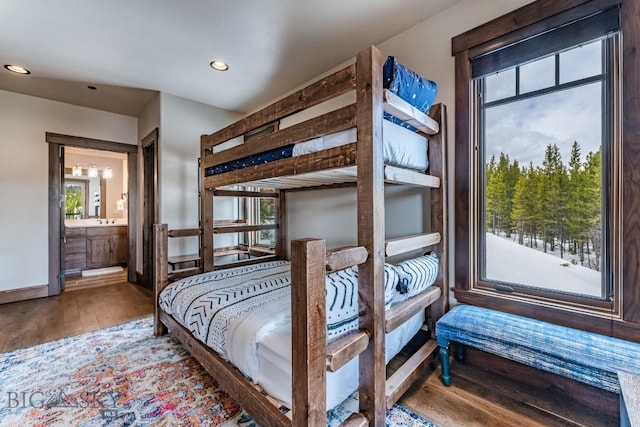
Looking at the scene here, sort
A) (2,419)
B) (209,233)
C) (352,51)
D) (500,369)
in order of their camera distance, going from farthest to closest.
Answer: (209,233) → (352,51) → (500,369) → (2,419)

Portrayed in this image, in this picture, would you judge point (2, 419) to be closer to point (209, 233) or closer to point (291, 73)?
point (209, 233)

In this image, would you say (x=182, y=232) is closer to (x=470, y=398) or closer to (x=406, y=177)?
(x=406, y=177)

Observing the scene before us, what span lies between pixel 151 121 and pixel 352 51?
2.84 m

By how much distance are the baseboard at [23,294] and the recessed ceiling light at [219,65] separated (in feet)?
12.0

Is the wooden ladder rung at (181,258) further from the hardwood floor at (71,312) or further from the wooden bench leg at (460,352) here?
the wooden bench leg at (460,352)

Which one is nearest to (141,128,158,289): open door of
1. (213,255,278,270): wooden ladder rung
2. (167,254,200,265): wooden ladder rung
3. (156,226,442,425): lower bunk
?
(167,254,200,265): wooden ladder rung

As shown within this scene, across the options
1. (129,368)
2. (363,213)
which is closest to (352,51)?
(363,213)

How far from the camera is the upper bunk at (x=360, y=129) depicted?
49.7 inches

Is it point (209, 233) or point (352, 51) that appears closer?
point (352, 51)

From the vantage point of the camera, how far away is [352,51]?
8.31 feet

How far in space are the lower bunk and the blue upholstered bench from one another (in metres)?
0.24

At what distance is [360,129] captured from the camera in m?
1.27

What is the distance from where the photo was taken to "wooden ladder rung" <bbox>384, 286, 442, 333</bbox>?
1398mm

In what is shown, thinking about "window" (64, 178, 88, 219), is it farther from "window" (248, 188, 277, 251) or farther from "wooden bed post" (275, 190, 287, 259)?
"wooden bed post" (275, 190, 287, 259)
